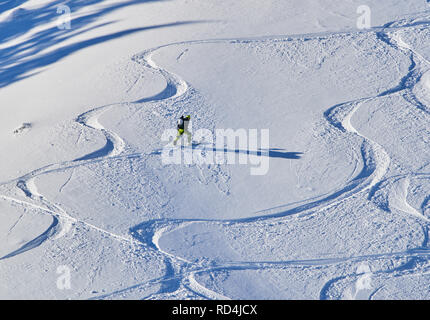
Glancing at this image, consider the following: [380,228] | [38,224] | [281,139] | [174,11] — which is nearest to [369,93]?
[281,139]

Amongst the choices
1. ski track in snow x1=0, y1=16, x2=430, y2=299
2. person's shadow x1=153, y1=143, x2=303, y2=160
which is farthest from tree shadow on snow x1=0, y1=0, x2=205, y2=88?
person's shadow x1=153, y1=143, x2=303, y2=160

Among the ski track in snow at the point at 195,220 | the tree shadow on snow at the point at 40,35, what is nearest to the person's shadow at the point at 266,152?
the ski track in snow at the point at 195,220

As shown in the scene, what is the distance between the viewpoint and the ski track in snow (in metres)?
7.73

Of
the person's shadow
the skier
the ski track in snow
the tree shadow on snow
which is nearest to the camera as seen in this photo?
the ski track in snow

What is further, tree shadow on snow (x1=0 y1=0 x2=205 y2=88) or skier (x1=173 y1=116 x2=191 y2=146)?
tree shadow on snow (x1=0 y1=0 x2=205 y2=88)

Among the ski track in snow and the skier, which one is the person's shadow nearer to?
the skier

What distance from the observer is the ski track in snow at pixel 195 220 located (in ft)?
25.4

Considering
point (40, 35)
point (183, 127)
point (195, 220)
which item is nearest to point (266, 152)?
point (183, 127)

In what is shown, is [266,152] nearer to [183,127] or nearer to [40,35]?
[183,127]

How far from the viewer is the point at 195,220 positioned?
8430 mm

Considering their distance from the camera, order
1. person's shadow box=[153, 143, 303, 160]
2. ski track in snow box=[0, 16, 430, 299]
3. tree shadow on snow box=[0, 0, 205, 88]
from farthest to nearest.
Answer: tree shadow on snow box=[0, 0, 205, 88]
person's shadow box=[153, 143, 303, 160]
ski track in snow box=[0, 16, 430, 299]

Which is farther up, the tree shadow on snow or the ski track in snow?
the tree shadow on snow

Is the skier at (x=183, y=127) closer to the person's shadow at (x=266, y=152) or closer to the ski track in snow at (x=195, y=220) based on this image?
the person's shadow at (x=266, y=152)

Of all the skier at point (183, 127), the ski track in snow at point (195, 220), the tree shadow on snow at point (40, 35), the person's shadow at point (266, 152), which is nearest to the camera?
the ski track in snow at point (195, 220)
